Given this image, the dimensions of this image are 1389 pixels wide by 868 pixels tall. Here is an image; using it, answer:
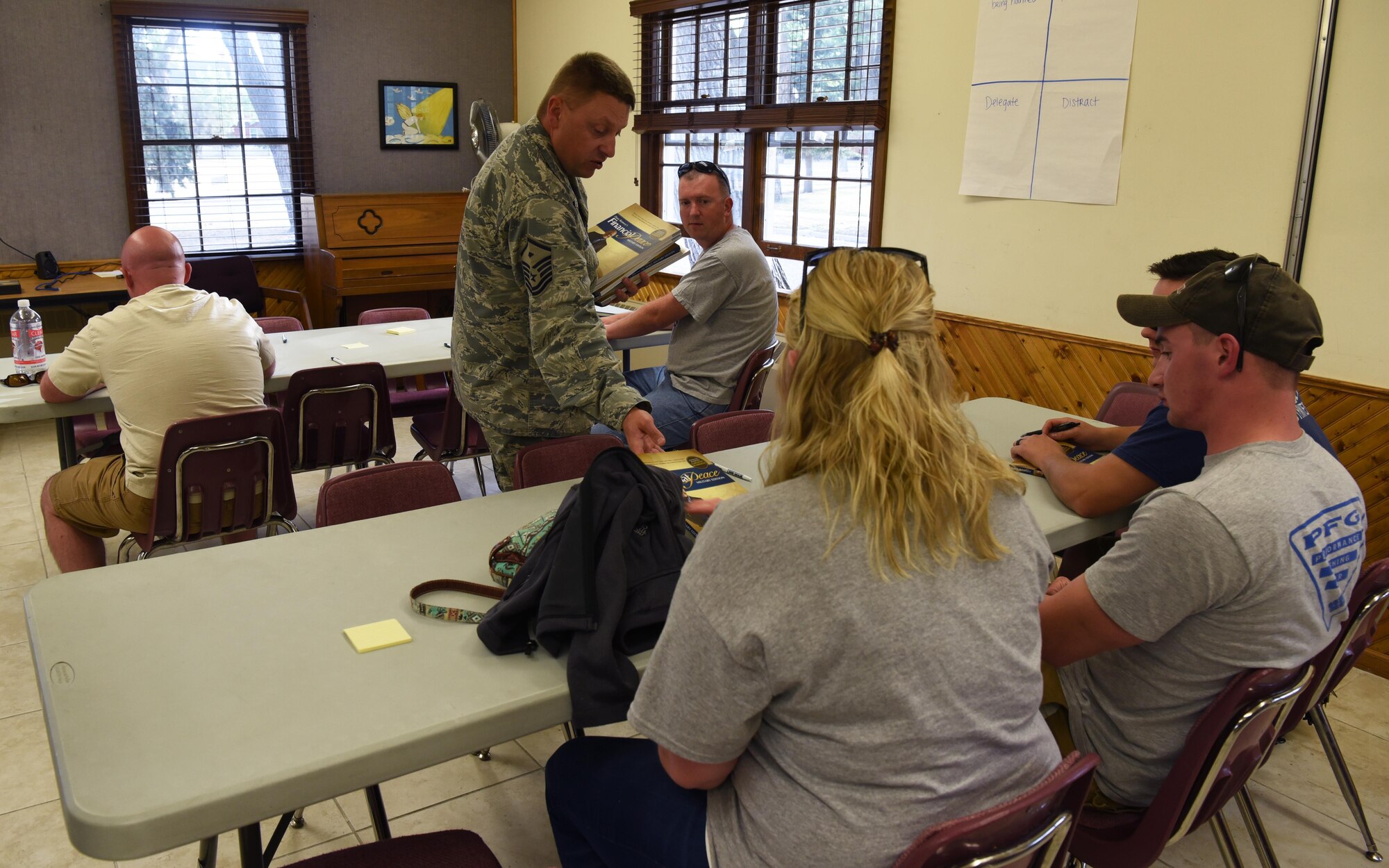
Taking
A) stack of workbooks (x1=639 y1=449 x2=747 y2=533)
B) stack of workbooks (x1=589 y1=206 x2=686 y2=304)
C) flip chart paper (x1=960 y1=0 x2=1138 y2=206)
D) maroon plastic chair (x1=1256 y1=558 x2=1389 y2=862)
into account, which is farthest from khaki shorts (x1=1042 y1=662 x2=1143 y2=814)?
flip chart paper (x1=960 y1=0 x2=1138 y2=206)

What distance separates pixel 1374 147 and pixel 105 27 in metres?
6.99

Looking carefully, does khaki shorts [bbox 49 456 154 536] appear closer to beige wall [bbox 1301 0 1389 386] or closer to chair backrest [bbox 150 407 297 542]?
chair backrest [bbox 150 407 297 542]

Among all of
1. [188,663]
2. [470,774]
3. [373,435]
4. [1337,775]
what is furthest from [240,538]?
[1337,775]

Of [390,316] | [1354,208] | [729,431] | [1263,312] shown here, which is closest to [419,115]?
[390,316]

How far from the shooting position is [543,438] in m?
2.75

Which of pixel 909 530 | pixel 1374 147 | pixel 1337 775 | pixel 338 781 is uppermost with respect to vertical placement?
pixel 1374 147

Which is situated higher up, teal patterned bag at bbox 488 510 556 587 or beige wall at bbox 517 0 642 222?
beige wall at bbox 517 0 642 222

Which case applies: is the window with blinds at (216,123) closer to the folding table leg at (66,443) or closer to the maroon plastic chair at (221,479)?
the folding table leg at (66,443)

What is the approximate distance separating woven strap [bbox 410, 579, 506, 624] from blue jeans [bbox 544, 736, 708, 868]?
0.27m

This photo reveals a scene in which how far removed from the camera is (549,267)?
2.41 metres

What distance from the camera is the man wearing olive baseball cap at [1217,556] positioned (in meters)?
1.51

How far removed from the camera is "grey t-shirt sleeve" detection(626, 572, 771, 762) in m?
1.14

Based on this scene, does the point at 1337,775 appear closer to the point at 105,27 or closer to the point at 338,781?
the point at 338,781

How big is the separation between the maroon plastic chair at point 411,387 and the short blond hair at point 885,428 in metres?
2.95
